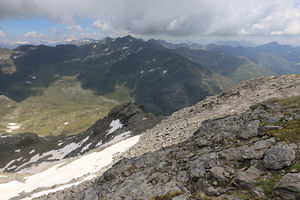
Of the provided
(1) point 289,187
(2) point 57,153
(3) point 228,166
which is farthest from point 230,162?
(2) point 57,153

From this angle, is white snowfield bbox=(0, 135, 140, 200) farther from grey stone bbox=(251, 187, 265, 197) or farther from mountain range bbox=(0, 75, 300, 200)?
grey stone bbox=(251, 187, 265, 197)

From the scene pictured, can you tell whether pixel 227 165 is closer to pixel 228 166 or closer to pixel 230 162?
pixel 228 166

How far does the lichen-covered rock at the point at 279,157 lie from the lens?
12672mm

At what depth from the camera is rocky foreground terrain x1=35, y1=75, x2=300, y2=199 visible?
12.4 metres

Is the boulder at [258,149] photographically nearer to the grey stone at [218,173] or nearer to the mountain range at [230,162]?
the mountain range at [230,162]

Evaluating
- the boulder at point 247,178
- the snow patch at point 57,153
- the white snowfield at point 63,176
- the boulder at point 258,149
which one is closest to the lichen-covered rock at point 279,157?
the boulder at point 258,149

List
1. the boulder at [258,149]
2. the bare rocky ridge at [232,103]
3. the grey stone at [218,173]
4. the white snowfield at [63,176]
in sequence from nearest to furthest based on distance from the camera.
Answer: the grey stone at [218,173] → the boulder at [258,149] → the bare rocky ridge at [232,103] → the white snowfield at [63,176]

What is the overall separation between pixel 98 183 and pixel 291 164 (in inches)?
874

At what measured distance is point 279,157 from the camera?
42.9 ft

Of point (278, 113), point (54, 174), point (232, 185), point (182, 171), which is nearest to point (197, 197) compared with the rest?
point (232, 185)

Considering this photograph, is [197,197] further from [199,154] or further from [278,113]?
[278,113]

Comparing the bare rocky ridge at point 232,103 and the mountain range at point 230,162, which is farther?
the bare rocky ridge at point 232,103

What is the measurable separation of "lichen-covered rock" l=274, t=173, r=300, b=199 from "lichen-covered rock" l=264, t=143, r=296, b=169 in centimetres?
139

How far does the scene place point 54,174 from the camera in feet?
148
